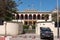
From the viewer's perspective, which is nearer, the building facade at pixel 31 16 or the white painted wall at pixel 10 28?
the white painted wall at pixel 10 28

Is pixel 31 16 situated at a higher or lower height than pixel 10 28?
higher

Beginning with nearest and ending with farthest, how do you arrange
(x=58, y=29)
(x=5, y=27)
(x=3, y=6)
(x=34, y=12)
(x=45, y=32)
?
Answer: (x=3, y=6), (x=45, y=32), (x=58, y=29), (x=5, y=27), (x=34, y=12)

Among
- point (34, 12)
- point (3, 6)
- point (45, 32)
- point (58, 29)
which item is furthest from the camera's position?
point (34, 12)

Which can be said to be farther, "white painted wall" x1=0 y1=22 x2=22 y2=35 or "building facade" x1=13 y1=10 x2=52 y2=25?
"building facade" x1=13 y1=10 x2=52 y2=25

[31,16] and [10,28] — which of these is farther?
[31,16]

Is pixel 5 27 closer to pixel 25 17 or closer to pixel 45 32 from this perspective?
pixel 45 32

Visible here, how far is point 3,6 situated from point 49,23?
23682 mm

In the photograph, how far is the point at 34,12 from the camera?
299 feet

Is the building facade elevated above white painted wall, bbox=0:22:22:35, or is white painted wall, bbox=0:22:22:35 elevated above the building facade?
the building facade

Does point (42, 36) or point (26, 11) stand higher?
point (26, 11)

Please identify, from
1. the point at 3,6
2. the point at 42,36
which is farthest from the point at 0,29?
the point at 3,6

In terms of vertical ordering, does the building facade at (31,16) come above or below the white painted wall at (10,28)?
above

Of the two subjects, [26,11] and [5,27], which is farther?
[26,11]

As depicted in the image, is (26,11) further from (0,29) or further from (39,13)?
(0,29)
